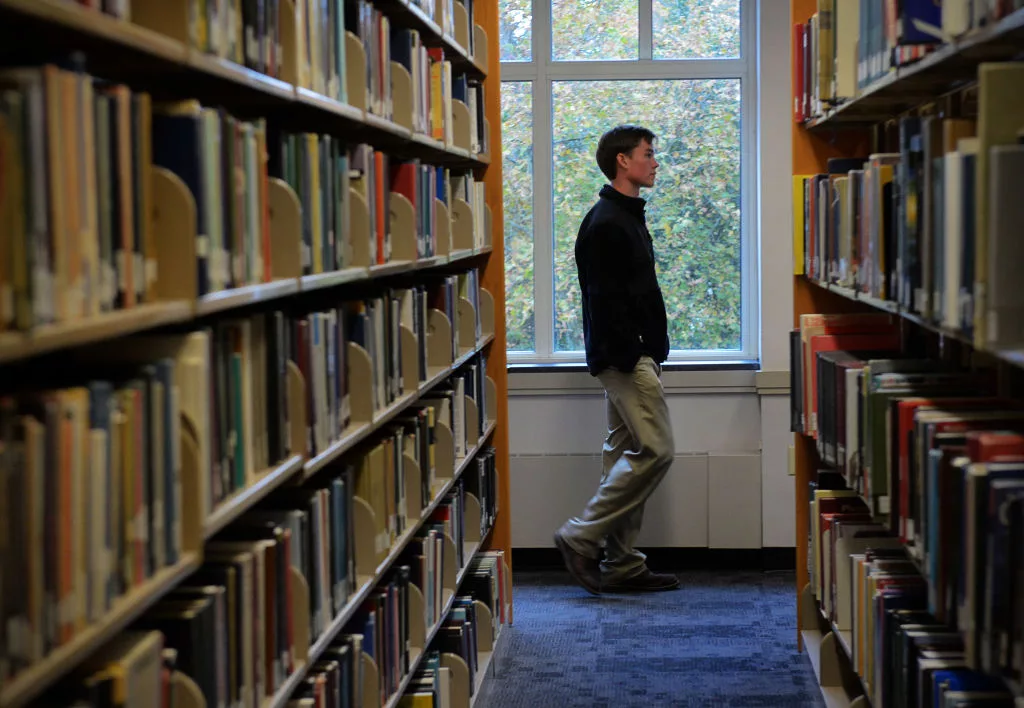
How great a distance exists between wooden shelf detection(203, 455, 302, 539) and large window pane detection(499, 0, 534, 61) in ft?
11.2

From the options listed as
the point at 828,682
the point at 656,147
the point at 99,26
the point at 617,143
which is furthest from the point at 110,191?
the point at 656,147

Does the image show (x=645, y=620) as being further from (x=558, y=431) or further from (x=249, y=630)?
(x=249, y=630)

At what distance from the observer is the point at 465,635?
11.2ft

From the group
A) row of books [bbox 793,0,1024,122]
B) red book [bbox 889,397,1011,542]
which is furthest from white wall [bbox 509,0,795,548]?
red book [bbox 889,397,1011,542]

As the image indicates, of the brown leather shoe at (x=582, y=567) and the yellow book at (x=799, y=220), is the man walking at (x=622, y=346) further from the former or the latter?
the yellow book at (x=799, y=220)

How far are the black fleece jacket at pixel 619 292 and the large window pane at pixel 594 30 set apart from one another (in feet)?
2.91

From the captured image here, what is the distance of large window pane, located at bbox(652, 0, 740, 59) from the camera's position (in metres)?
4.98

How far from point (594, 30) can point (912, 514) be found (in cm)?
341

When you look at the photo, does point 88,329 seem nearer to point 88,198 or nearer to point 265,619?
point 88,198

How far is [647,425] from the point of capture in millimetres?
4414

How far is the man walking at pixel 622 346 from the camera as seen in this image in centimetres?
436

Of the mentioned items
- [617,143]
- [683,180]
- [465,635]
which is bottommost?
[465,635]

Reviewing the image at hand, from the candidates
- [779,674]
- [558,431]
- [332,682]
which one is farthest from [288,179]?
[558,431]

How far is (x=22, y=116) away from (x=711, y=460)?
405cm
